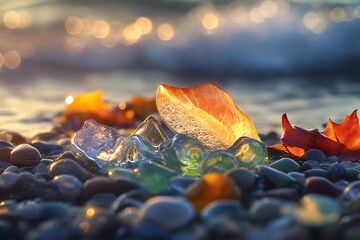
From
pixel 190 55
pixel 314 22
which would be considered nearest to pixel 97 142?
pixel 190 55

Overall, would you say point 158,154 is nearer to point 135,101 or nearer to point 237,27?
point 135,101

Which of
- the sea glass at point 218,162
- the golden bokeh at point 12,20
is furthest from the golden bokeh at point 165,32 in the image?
the sea glass at point 218,162

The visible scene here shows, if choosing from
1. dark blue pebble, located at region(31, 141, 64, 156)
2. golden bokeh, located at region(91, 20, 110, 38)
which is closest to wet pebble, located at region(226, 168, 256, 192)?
dark blue pebble, located at region(31, 141, 64, 156)

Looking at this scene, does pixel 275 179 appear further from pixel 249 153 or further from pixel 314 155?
pixel 314 155

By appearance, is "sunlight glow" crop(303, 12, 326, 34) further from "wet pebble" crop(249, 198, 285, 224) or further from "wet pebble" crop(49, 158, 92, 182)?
"wet pebble" crop(249, 198, 285, 224)

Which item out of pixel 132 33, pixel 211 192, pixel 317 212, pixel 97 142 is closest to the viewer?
pixel 317 212

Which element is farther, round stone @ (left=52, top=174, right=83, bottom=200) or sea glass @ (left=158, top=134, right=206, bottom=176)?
sea glass @ (left=158, top=134, right=206, bottom=176)

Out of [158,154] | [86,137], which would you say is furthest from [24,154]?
[158,154]
